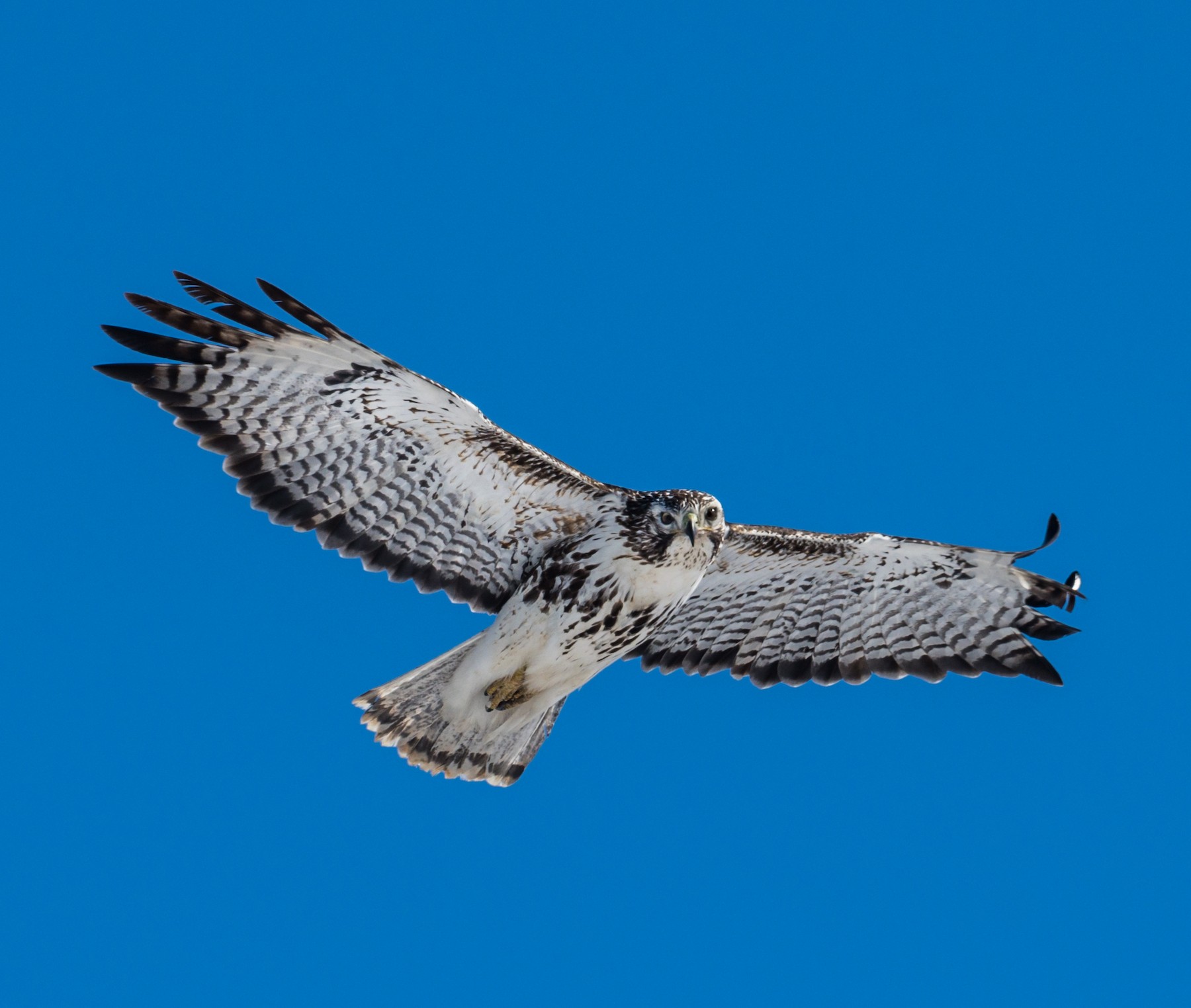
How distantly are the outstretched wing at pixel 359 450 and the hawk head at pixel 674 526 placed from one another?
319 mm

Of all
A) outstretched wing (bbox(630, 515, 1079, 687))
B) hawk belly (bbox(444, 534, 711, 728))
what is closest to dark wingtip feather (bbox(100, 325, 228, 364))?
hawk belly (bbox(444, 534, 711, 728))

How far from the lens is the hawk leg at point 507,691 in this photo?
948 cm

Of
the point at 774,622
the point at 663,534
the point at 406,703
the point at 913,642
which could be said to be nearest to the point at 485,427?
the point at 663,534

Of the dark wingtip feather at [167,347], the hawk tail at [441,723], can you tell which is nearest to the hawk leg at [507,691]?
the hawk tail at [441,723]

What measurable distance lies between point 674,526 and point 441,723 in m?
2.13

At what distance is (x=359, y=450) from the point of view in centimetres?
917

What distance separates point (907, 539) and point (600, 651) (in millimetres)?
2291

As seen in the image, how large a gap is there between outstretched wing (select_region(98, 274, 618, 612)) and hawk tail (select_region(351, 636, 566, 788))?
2.04 feet

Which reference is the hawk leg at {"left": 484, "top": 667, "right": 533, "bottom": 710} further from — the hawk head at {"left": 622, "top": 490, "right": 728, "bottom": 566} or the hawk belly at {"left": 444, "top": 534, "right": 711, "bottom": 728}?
the hawk head at {"left": 622, "top": 490, "right": 728, "bottom": 566}

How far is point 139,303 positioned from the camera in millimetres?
8461

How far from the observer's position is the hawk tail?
9.73 meters

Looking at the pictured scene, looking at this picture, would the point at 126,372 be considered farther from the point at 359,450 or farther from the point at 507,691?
the point at 507,691

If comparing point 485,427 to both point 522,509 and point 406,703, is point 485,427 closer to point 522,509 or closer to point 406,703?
point 522,509

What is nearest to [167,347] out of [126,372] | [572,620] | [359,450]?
[126,372]
